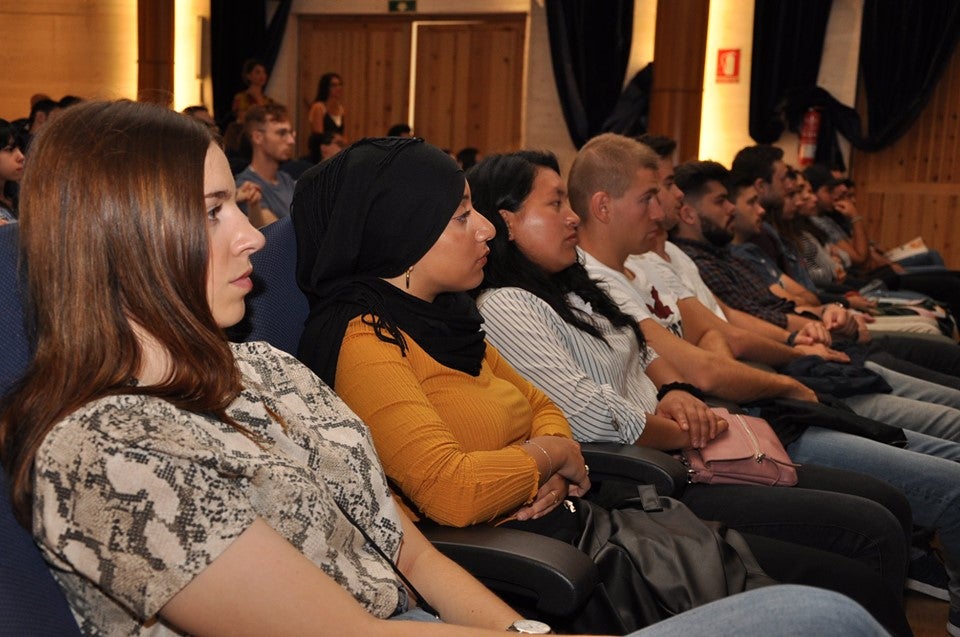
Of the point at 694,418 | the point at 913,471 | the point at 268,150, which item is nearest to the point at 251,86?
the point at 268,150

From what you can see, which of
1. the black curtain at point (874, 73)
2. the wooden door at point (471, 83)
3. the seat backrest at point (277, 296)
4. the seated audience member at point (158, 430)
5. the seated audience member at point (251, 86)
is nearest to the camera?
the seated audience member at point (158, 430)

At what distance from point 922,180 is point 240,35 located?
21.2 ft

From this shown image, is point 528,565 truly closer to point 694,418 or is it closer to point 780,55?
point 694,418

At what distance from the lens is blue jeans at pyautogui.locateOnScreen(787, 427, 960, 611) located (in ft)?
8.77

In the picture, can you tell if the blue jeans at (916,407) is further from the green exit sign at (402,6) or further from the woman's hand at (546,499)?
the green exit sign at (402,6)

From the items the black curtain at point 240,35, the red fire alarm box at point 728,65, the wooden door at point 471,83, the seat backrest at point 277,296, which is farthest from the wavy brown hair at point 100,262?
the black curtain at point 240,35

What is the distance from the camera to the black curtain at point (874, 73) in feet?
28.2

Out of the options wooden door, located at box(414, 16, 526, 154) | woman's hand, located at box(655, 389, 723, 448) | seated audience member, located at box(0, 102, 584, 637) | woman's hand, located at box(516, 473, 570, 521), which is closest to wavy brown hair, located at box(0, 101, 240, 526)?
seated audience member, located at box(0, 102, 584, 637)

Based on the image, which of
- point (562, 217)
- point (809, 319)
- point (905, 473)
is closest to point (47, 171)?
point (562, 217)

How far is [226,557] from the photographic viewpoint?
113 cm

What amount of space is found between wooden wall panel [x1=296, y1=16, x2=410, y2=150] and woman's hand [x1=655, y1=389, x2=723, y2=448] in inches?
309

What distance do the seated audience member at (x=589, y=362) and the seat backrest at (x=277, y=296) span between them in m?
0.61

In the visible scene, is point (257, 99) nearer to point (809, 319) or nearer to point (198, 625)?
point (809, 319)

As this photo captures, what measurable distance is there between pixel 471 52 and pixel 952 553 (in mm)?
7796
